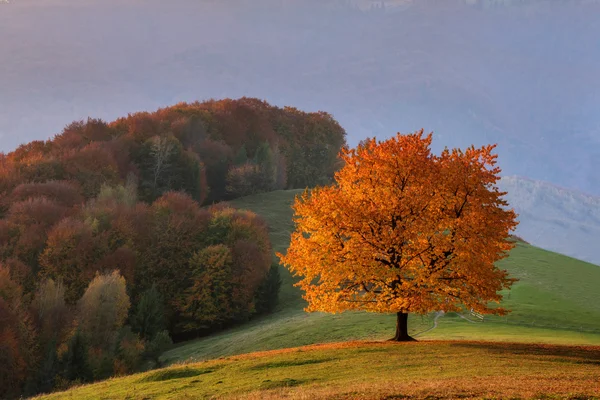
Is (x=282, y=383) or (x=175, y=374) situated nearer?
(x=282, y=383)

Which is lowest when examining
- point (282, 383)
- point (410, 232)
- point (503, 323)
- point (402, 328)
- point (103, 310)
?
point (103, 310)

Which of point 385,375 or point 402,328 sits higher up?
point 402,328

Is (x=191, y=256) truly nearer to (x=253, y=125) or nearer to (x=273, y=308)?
(x=273, y=308)

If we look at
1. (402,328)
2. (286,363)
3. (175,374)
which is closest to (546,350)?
(402,328)

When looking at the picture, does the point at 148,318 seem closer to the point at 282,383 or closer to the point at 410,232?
the point at 410,232

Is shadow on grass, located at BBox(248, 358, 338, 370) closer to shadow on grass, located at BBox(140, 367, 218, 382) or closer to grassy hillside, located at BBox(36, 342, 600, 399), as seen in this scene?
grassy hillside, located at BBox(36, 342, 600, 399)

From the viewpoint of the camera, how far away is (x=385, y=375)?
1092 inches

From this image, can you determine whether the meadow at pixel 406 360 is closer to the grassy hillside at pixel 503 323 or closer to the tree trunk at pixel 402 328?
the grassy hillside at pixel 503 323

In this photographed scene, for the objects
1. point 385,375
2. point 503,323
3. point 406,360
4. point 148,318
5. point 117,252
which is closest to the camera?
point 385,375

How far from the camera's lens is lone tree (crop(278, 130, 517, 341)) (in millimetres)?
35875

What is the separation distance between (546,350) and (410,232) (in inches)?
445

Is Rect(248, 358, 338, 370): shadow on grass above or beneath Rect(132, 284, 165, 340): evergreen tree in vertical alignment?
above

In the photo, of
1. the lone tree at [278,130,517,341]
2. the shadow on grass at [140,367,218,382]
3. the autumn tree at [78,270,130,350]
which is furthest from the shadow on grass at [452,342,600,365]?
A: the autumn tree at [78,270,130,350]

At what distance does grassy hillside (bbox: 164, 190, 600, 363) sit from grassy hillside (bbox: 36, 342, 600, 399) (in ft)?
35.7
